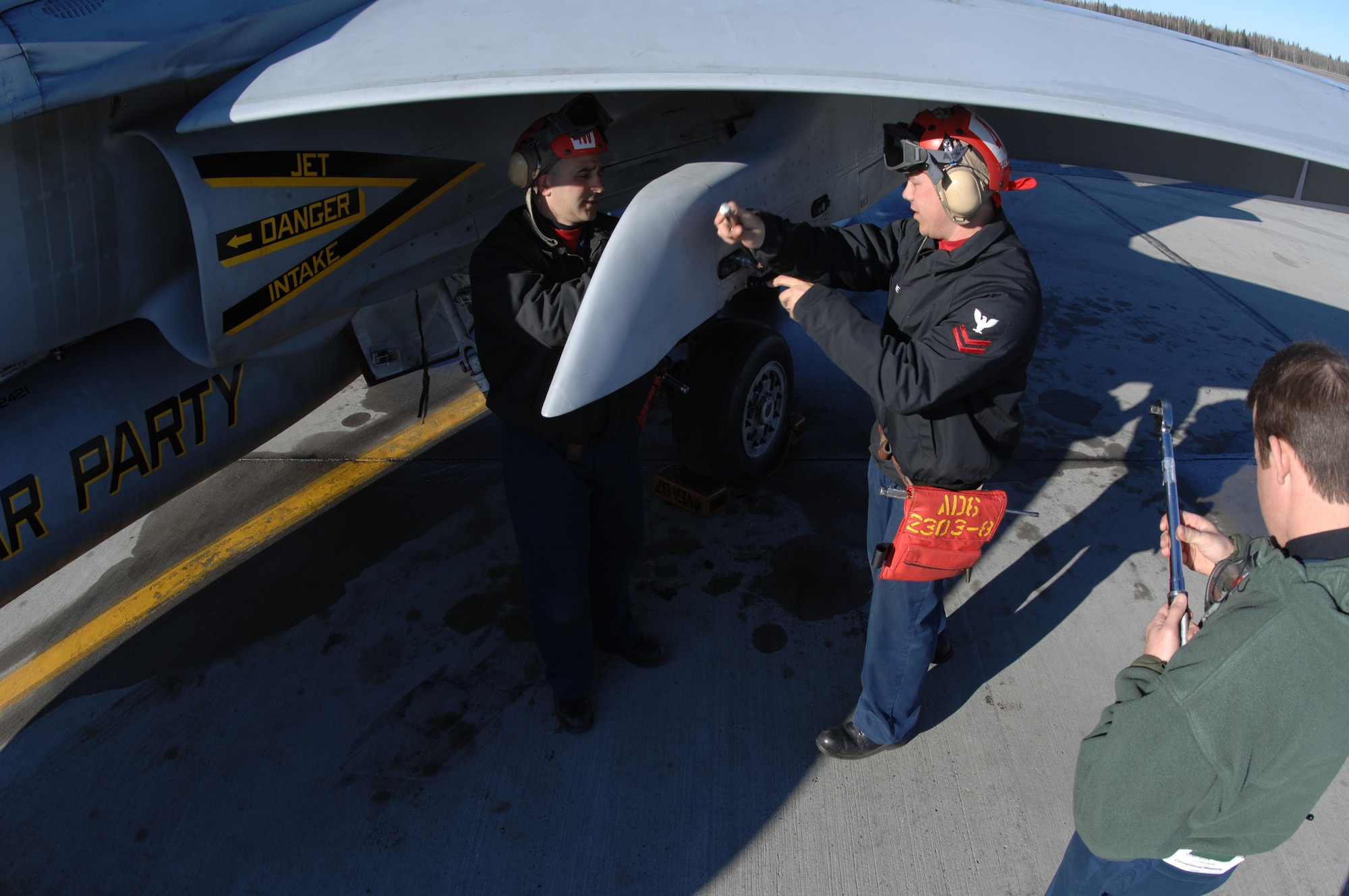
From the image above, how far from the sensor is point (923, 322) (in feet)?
7.57

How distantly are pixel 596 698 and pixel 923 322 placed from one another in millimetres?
1812

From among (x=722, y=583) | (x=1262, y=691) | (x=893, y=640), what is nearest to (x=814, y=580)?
(x=722, y=583)

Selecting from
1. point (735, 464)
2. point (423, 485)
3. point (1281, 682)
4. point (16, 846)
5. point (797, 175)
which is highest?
point (797, 175)

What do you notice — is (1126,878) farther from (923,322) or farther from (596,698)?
(596,698)

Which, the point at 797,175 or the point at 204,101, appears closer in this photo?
the point at 204,101

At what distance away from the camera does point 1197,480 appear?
4.27 m

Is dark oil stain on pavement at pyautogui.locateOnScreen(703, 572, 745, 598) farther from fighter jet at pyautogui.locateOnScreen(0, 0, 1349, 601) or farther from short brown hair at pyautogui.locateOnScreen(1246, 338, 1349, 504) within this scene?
short brown hair at pyautogui.locateOnScreen(1246, 338, 1349, 504)

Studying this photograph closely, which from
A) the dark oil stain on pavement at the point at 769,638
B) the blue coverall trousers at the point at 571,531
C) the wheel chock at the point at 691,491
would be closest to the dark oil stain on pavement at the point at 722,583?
the dark oil stain on pavement at the point at 769,638

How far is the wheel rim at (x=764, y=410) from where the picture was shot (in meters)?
3.95

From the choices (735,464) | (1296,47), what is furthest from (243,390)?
(1296,47)

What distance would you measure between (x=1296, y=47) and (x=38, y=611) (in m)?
17.9

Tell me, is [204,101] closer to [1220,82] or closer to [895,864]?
[1220,82]

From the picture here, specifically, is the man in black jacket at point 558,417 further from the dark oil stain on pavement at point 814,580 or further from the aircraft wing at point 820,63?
the dark oil stain on pavement at point 814,580

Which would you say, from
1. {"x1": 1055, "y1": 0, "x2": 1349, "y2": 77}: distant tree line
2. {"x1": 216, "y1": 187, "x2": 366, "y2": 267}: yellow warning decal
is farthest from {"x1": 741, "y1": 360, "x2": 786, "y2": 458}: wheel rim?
{"x1": 1055, "y1": 0, "x2": 1349, "y2": 77}: distant tree line
